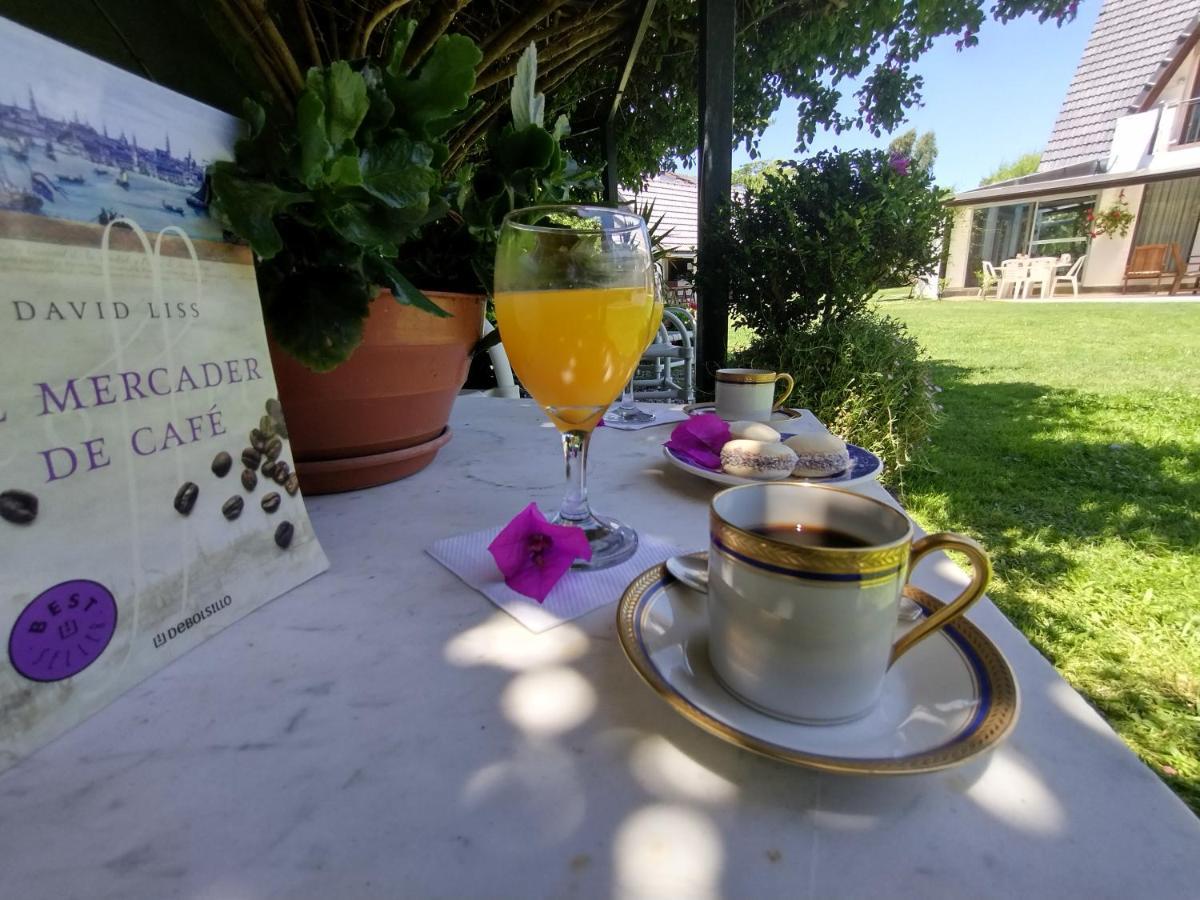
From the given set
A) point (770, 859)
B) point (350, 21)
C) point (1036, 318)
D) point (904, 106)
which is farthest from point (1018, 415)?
point (1036, 318)

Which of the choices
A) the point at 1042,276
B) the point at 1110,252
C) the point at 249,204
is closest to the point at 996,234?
the point at 1110,252

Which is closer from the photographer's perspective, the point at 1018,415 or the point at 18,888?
the point at 18,888

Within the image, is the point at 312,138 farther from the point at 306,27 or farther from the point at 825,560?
the point at 306,27

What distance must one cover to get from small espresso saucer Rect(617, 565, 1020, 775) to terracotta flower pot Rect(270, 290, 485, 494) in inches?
14.7

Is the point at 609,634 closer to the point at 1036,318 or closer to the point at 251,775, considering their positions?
the point at 251,775

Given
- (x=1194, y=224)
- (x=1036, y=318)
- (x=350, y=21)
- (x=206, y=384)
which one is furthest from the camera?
(x=1194, y=224)

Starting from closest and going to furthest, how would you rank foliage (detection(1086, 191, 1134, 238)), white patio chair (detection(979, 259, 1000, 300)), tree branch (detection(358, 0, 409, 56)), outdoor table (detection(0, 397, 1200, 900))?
Result: outdoor table (detection(0, 397, 1200, 900))
tree branch (detection(358, 0, 409, 56))
foliage (detection(1086, 191, 1134, 238))
white patio chair (detection(979, 259, 1000, 300))

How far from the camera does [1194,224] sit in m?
10.9

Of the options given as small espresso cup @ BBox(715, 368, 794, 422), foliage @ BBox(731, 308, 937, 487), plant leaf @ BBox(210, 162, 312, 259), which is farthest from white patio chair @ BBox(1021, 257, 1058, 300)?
plant leaf @ BBox(210, 162, 312, 259)

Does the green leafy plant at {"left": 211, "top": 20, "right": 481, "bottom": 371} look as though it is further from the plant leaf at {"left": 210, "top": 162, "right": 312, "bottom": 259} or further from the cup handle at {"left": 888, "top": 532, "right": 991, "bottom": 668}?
the cup handle at {"left": 888, "top": 532, "right": 991, "bottom": 668}

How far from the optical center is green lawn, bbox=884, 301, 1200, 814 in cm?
131

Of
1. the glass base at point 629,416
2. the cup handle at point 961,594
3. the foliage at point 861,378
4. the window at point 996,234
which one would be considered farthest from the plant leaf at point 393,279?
the window at point 996,234

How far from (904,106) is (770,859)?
4.30m

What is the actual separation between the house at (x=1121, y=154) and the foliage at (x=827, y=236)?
9.57m
